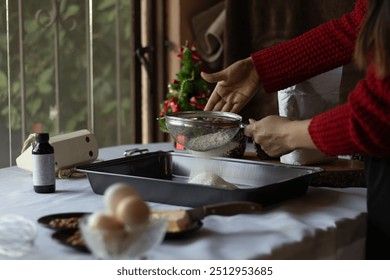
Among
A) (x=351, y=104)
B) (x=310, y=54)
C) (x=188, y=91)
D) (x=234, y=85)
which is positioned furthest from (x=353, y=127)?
(x=188, y=91)

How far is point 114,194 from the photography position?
34.6 inches

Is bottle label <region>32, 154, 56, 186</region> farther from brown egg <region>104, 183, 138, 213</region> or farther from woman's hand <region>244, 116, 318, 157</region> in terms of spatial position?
brown egg <region>104, 183, 138, 213</region>

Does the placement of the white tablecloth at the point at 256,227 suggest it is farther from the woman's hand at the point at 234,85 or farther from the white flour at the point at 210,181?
the woman's hand at the point at 234,85

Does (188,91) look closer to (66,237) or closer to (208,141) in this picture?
(208,141)

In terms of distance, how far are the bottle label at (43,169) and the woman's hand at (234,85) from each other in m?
0.43

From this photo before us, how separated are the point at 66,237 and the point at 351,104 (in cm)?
53

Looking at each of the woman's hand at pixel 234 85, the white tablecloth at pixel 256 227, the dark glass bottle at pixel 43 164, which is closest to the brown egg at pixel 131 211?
the white tablecloth at pixel 256 227

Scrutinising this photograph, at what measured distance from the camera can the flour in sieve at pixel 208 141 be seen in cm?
157

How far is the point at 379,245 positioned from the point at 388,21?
41 centimetres

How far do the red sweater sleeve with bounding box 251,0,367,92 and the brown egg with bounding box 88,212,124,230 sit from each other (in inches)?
33.5

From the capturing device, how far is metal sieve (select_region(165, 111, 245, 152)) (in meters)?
1.55

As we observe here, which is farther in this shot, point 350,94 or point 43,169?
point 43,169

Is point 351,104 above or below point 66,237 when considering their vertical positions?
above

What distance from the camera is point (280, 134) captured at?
1.38 metres
